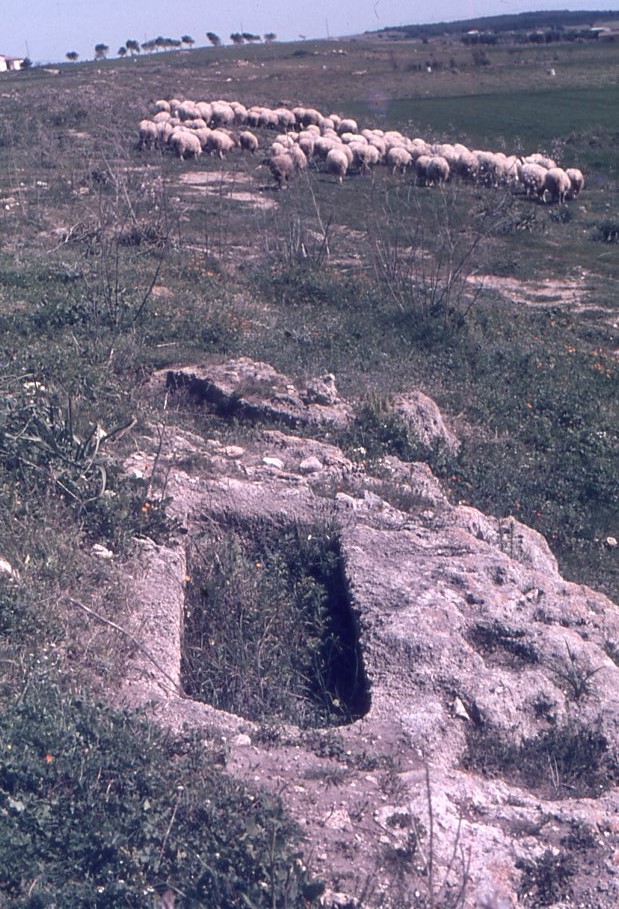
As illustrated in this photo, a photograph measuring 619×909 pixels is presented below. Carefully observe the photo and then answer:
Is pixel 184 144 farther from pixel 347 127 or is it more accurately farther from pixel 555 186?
pixel 555 186

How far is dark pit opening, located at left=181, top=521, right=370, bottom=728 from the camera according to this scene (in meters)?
4.06

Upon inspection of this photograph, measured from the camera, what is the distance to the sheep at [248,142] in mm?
27297

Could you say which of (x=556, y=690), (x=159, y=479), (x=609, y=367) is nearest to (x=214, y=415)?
(x=159, y=479)

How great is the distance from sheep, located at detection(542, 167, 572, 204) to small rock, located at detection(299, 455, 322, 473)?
18.3 meters

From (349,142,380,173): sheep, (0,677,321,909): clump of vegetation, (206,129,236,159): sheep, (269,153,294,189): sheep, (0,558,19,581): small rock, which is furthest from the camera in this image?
(206,129,236,159): sheep

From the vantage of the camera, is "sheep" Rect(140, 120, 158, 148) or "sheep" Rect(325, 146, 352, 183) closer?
"sheep" Rect(325, 146, 352, 183)

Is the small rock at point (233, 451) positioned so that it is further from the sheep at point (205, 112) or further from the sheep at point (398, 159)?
the sheep at point (205, 112)

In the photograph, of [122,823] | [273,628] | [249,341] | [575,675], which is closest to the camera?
[122,823]

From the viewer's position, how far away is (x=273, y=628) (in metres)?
4.47

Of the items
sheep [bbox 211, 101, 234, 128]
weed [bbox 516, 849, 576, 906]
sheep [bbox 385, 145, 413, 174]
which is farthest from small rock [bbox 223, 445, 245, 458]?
sheep [bbox 211, 101, 234, 128]

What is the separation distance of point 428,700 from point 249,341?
5064 millimetres

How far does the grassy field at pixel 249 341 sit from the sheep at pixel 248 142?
4.45m

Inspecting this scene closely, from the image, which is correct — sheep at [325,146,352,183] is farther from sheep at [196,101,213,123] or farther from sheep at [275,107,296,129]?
sheep at [275,107,296,129]

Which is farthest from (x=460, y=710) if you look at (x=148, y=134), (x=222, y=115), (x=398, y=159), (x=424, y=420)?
(x=222, y=115)
